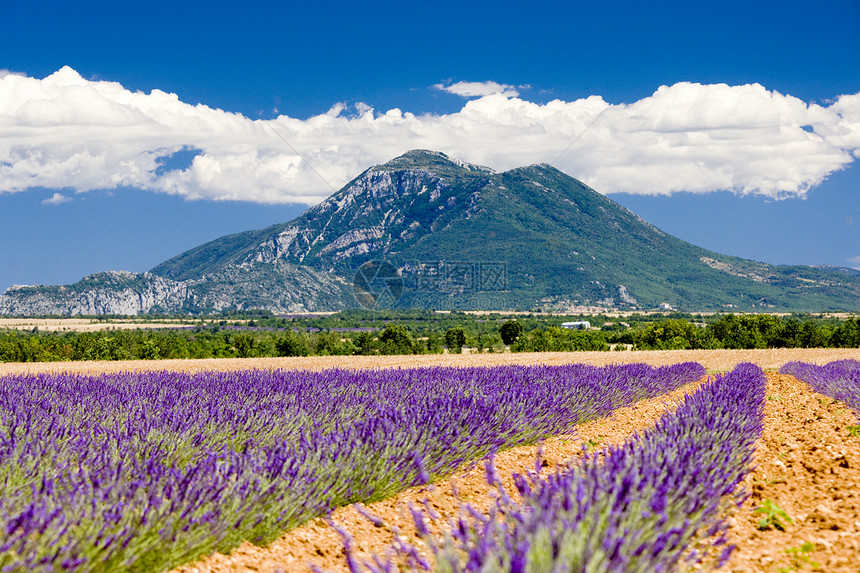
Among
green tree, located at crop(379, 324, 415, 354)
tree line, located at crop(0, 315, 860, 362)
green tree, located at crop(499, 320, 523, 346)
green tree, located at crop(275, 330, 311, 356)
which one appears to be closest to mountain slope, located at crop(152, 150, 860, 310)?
green tree, located at crop(499, 320, 523, 346)

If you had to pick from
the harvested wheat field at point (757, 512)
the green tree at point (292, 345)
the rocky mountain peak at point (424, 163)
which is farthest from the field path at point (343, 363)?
the rocky mountain peak at point (424, 163)

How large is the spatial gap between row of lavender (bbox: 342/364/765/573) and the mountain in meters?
104

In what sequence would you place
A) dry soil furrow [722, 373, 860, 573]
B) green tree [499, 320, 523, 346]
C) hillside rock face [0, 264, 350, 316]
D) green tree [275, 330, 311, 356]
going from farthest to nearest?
1. hillside rock face [0, 264, 350, 316]
2. green tree [499, 320, 523, 346]
3. green tree [275, 330, 311, 356]
4. dry soil furrow [722, 373, 860, 573]

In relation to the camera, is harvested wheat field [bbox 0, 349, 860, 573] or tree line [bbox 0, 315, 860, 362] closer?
harvested wheat field [bbox 0, 349, 860, 573]

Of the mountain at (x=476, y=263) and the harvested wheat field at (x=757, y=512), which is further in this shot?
the mountain at (x=476, y=263)

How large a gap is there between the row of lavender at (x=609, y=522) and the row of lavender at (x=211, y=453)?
445 millimetres

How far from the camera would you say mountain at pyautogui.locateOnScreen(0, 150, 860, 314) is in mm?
112562

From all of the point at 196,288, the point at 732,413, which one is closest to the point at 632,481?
the point at 732,413

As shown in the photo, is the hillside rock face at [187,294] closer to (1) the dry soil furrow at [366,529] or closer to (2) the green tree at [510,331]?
(2) the green tree at [510,331]

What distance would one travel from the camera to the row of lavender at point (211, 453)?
9.77ft

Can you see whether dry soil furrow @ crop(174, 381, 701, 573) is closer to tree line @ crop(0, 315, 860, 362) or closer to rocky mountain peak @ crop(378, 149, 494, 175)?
tree line @ crop(0, 315, 860, 362)

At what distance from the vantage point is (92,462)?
4105mm

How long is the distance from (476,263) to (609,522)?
359ft

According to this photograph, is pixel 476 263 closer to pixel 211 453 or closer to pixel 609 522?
pixel 211 453
